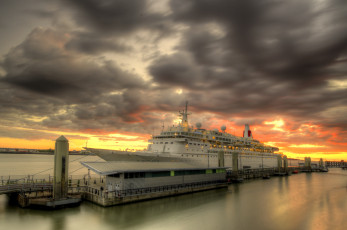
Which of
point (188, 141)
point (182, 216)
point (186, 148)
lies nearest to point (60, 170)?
point (182, 216)

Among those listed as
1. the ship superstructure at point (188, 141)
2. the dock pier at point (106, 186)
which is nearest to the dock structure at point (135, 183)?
the dock pier at point (106, 186)

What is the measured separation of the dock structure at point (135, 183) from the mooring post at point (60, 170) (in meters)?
3.26

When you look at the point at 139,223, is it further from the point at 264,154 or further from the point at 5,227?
the point at 264,154

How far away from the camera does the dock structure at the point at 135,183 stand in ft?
83.0

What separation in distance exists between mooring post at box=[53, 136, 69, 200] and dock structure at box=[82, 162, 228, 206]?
326 centimetres

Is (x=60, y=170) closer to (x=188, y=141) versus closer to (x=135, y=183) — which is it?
(x=135, y=183)

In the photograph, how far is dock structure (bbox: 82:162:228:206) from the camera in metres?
25.3

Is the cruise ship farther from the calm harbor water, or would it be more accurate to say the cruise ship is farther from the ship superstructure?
the calm harbor water

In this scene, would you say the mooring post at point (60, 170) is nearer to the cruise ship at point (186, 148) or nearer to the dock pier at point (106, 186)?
the dock pier at point (106, 186)

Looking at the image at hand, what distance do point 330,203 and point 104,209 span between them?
3019 centimetres

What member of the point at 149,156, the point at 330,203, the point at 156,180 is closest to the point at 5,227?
the point at 156,180

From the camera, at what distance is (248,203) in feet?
101

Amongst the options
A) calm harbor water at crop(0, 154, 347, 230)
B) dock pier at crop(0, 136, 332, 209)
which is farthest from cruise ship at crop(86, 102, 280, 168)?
calm harbor water at crop(0, 154, 347, 230)

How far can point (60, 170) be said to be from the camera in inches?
925
